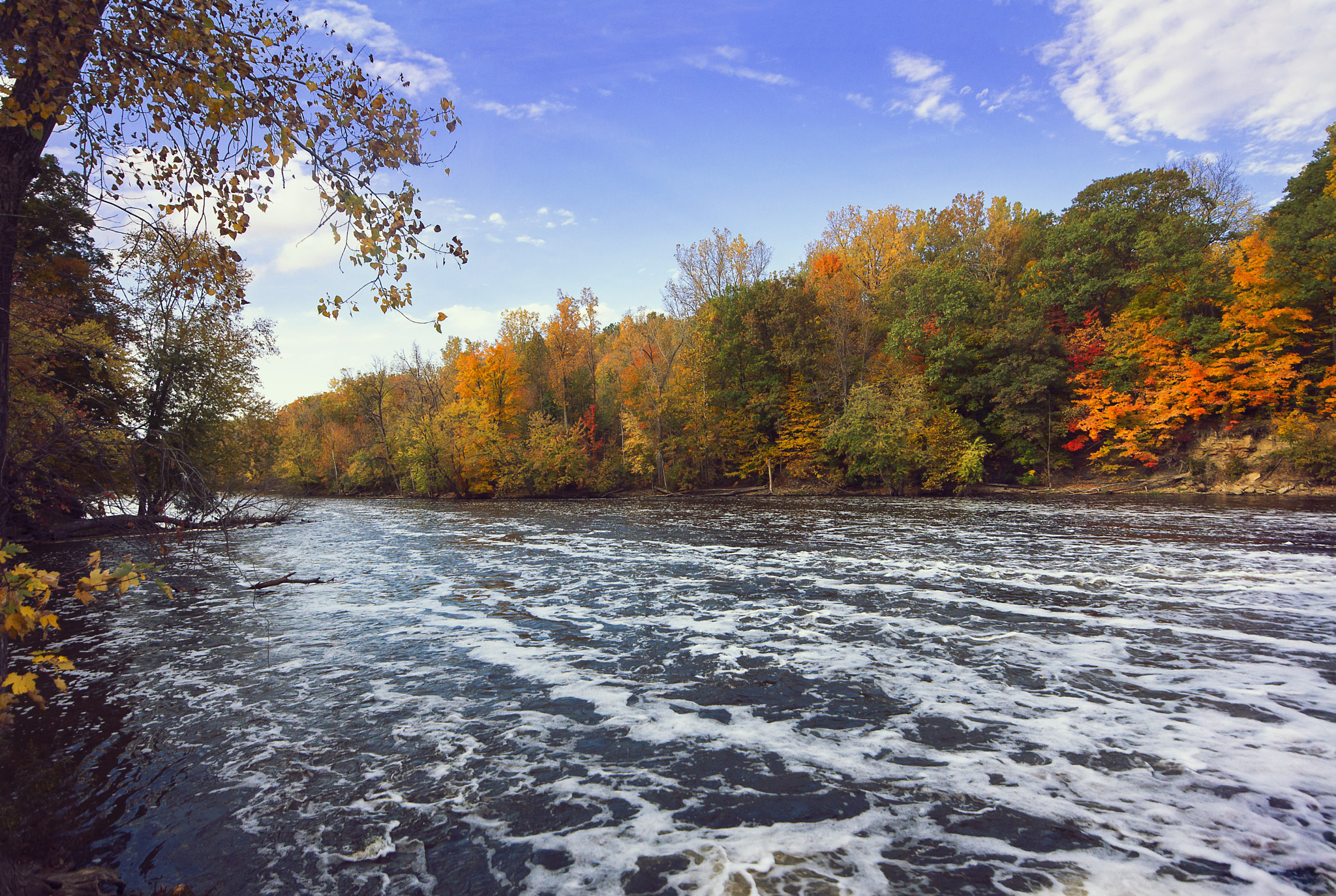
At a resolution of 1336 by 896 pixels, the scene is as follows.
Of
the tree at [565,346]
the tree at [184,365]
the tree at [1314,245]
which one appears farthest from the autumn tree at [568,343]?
the tree at [1314,245]

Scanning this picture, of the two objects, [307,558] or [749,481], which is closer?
[307,558]

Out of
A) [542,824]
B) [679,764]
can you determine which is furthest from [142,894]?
[679,764]

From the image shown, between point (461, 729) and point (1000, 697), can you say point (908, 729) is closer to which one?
point (1000, 697)

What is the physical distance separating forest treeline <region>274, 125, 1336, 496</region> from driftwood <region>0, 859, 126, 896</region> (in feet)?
90.9

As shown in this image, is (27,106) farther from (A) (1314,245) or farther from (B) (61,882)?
(A) (1314,245)

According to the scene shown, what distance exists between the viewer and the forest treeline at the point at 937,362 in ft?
90.2

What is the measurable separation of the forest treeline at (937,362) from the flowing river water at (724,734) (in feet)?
70.6

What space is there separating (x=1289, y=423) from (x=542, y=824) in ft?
116

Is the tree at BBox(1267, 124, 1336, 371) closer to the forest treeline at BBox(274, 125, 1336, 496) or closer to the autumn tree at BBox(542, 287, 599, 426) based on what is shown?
the forest treeline at BBox(274, 125, 1336, 496)

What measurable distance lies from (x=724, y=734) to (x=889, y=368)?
116 feet

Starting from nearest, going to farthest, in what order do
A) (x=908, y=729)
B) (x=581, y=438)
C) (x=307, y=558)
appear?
(x=908, y=729)
(x=307, y=558)
(x=581, y=438)

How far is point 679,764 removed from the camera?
5156 millimetres

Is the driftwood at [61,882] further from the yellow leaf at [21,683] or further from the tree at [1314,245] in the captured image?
→ the tree at [1314,245]

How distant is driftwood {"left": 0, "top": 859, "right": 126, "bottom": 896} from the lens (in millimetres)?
3010
